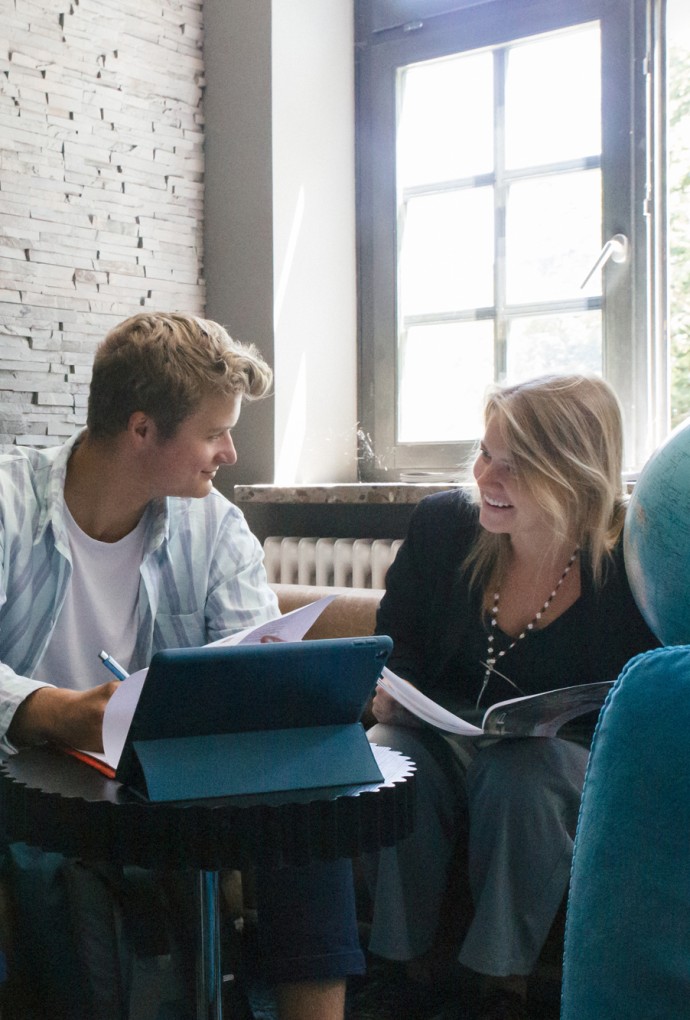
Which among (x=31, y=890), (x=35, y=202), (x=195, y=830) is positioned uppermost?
(x=35, y=202)

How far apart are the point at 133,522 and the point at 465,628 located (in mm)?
596

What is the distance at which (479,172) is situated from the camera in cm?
351

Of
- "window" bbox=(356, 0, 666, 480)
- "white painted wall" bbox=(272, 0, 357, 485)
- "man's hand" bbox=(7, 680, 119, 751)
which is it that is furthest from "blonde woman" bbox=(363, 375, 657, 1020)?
"white painted wall" bbox=(272, 0, 357, 485)

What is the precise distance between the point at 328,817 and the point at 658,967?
427mm

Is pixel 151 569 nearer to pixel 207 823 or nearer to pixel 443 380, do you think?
pixel 207 823

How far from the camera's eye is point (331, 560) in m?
3.39

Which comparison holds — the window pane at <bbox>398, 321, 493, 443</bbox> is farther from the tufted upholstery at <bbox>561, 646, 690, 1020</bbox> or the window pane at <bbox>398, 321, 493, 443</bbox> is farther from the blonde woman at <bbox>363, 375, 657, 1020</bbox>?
the tufted upholstery at <bbox>561, 646, 690, 1020</bbox>

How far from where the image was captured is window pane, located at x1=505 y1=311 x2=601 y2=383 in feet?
10.8

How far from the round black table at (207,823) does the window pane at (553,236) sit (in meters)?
2.47

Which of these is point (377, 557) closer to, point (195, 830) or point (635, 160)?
point (635, 160)

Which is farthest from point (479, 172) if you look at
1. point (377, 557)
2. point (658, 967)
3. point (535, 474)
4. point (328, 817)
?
point (658, 967)

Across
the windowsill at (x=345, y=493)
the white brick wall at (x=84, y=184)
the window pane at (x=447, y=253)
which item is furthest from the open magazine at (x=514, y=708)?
the window pane at (x=447, y=253)

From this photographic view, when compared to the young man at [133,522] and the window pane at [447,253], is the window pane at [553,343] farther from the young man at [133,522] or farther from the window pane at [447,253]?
the young man at [133,522]

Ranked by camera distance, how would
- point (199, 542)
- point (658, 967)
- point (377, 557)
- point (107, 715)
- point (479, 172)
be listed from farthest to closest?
point (479, 172) < point (377, 557) < point (199, 542) < point (107, 715) < point (658, 967)
